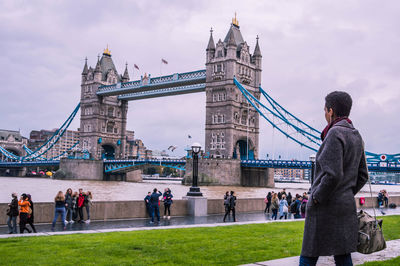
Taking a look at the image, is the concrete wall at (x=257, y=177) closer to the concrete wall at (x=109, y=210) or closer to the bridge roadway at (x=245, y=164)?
the bridge roadway at (x=245, y=164)

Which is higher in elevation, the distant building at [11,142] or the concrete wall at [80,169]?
the distant building at [11,142]

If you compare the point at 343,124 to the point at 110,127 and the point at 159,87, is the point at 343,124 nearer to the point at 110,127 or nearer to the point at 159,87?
the point at 159,87

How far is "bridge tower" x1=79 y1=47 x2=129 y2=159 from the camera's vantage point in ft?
300

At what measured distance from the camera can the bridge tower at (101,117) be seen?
91312mm

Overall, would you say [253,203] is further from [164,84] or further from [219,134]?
[164,84]

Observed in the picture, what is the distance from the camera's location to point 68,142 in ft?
637

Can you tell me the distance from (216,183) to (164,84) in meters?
23.8

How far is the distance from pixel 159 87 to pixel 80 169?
804 inches

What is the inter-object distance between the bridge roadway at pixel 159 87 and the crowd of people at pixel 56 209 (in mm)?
60017

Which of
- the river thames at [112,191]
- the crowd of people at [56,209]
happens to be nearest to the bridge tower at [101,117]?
the river thames at [112,191]

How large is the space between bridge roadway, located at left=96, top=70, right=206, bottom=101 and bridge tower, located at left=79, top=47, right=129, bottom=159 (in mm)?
2605

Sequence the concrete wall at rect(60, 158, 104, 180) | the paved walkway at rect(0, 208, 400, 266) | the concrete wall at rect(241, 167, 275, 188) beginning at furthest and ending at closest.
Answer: the concrete wall at rect(60, 158, 104, 180) → the concrete wall at rect(241, 167, 275, 188) → the paved walkway at rect(0, 208, 400, 266)

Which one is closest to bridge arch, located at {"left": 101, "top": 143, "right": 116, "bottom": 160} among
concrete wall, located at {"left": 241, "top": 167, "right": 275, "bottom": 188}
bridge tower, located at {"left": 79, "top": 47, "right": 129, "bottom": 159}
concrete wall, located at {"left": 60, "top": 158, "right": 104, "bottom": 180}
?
bridge tower, located at {"left": 79, "top": 47, "right": 129, "bottom": 159}

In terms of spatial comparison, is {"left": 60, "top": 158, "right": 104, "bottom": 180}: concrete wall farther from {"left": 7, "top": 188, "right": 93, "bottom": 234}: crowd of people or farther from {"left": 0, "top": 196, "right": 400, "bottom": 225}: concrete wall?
{"left": 7, "top": 188, "right": 93, "bottom": 234}: crowd of people
